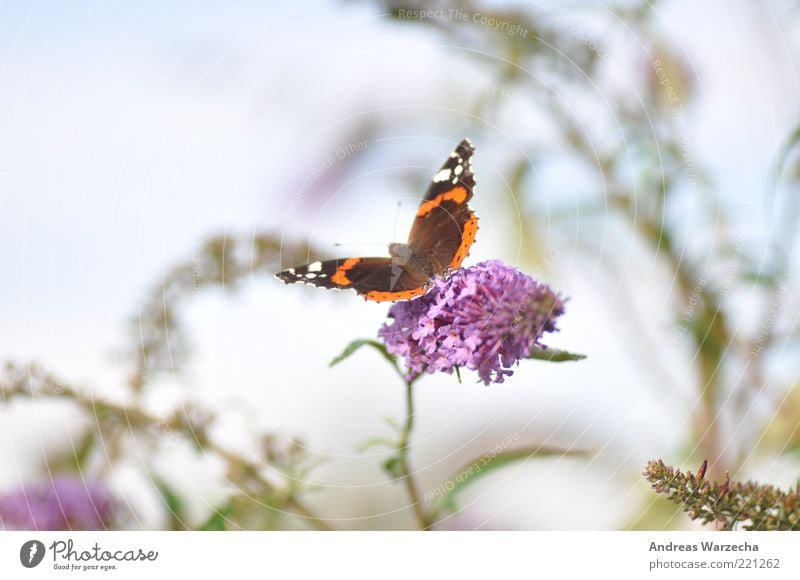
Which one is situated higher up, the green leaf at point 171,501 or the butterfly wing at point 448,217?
the butterfly wing at point 448,217

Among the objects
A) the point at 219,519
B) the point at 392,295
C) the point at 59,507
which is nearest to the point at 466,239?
the point at 392,295

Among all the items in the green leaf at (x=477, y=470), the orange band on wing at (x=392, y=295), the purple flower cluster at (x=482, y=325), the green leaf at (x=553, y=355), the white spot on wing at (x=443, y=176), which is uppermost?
the white spot on wing at (x=443, y=176)

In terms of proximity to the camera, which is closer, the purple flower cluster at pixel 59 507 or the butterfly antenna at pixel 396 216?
the purple flower cluster at pixel 59 507

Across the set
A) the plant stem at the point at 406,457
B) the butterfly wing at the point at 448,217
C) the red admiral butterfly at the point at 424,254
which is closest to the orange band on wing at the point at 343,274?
the red admiral butterfly at the point at 424,254

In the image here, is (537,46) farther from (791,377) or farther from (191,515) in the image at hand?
(191,515)

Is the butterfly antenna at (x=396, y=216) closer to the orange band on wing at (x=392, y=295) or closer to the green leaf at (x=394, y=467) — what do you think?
the orange band on wing at (x=392, y=295)

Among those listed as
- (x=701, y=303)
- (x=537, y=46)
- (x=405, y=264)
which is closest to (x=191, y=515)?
(x=405, y=264)
